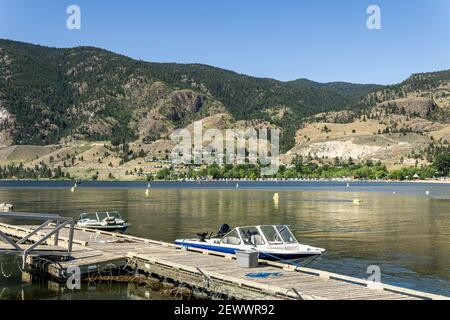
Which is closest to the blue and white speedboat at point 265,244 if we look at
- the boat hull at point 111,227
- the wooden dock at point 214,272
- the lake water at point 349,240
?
the wooden dock at point 214,272

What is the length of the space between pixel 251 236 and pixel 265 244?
5.27ft

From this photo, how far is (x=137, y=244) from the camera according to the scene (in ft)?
165

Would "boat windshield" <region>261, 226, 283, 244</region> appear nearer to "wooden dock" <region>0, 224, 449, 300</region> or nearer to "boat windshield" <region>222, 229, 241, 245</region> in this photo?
"boat windshield" <region>222, 229, 241, 245</region>

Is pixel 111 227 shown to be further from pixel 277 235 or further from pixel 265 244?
pixel 265 244

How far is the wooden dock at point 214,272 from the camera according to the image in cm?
2953

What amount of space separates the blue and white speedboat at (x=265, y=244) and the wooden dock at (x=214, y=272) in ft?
5.11

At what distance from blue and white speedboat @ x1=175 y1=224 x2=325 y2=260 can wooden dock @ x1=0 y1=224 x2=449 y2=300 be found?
5.11 ft

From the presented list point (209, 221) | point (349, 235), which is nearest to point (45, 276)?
point (349, 235)

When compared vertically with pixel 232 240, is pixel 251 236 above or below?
above

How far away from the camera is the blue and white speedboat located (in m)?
42.5

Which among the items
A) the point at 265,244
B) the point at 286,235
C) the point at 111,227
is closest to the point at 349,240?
the point at 286,235

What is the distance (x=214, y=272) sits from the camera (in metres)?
34.6
